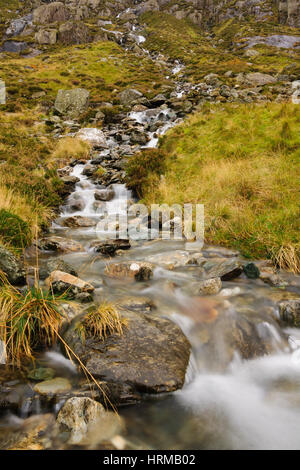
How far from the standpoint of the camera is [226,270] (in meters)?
4.77

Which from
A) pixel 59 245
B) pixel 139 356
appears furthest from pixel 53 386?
pixel 59 245

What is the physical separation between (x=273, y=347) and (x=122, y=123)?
800 inches

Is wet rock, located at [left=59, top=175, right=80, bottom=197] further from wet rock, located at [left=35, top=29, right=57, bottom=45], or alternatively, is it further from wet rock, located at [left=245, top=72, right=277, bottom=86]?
wet rock, located at [left=35, top=29, right=57, bottom=45]

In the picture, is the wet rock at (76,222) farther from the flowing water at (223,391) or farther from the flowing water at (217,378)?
the flowing water at (223,391)

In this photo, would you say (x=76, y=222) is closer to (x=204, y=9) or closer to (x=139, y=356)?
(x=139, y=356)

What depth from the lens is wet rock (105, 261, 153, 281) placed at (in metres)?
5.03

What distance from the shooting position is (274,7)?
273 feet

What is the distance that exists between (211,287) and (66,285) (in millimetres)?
2244

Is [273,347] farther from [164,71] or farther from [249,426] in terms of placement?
[164,71]

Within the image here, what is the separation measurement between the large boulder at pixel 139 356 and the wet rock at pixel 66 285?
0.68 metres

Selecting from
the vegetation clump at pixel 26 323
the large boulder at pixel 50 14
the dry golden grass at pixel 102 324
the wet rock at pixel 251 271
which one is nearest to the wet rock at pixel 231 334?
the wet rock at pixel 251 271

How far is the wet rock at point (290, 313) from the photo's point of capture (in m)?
3.69

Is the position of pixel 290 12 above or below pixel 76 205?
above
